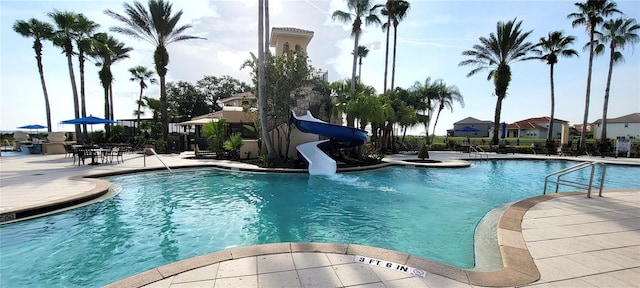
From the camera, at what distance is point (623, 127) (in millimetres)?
39656

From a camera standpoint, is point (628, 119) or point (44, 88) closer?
point (44, 88)

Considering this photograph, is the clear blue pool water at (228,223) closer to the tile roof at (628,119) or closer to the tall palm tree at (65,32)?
the tall palm tree at (65,32)

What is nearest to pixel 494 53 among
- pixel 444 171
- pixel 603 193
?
pixel 444 171

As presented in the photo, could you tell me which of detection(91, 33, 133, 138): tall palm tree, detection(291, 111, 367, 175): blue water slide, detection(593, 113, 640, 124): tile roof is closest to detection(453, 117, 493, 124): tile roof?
detection(593, 113, 640, 124): tile roof

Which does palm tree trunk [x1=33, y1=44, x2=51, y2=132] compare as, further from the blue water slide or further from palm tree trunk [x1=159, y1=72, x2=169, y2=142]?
the blue water slide

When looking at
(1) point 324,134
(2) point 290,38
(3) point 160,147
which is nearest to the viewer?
(1) point 324,134

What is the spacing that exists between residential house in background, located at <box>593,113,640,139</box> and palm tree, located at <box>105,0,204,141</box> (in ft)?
177

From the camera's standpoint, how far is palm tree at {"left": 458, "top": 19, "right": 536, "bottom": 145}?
824 inches

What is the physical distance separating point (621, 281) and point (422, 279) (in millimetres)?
1952

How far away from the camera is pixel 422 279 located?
2.67 meters

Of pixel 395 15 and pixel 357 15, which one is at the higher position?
pixel 395 15

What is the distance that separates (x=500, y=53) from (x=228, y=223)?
986 inches

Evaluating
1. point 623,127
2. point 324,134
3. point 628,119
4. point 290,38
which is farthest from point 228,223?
point 628,119

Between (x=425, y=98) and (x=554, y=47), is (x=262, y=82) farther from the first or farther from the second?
(x=554, y=47)
